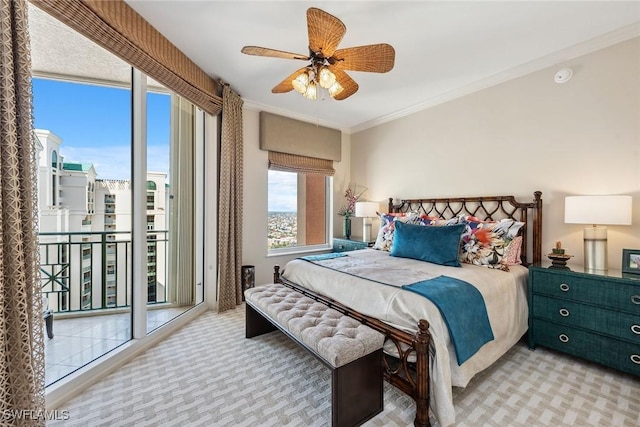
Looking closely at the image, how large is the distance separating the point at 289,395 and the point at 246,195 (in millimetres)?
2598

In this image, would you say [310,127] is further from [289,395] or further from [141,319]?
[289,395]

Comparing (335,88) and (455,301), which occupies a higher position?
(335,88)

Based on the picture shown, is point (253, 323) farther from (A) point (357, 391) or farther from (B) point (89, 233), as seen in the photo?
(B) point (89, 233)

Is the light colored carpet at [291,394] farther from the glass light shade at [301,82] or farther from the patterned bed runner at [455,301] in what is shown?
the glass light shade at [301,82]

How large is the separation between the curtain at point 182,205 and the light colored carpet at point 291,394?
97 centimetres

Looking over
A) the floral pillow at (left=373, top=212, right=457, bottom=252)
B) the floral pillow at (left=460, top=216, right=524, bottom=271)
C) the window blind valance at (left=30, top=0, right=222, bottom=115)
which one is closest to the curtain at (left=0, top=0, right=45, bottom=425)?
the window blind valance at (left=30, top=0, right=222, bottom=115)

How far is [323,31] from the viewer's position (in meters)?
1.65

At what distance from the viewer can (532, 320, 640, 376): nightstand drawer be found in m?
1.82

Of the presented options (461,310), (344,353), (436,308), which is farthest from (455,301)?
(344,353)

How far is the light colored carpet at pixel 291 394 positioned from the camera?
4.99 feet

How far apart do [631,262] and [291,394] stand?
8.87 ft

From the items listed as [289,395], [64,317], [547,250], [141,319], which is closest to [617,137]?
[547,250]

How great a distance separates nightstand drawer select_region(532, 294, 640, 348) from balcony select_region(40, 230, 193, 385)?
141 inches

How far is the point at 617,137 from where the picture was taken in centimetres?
223
